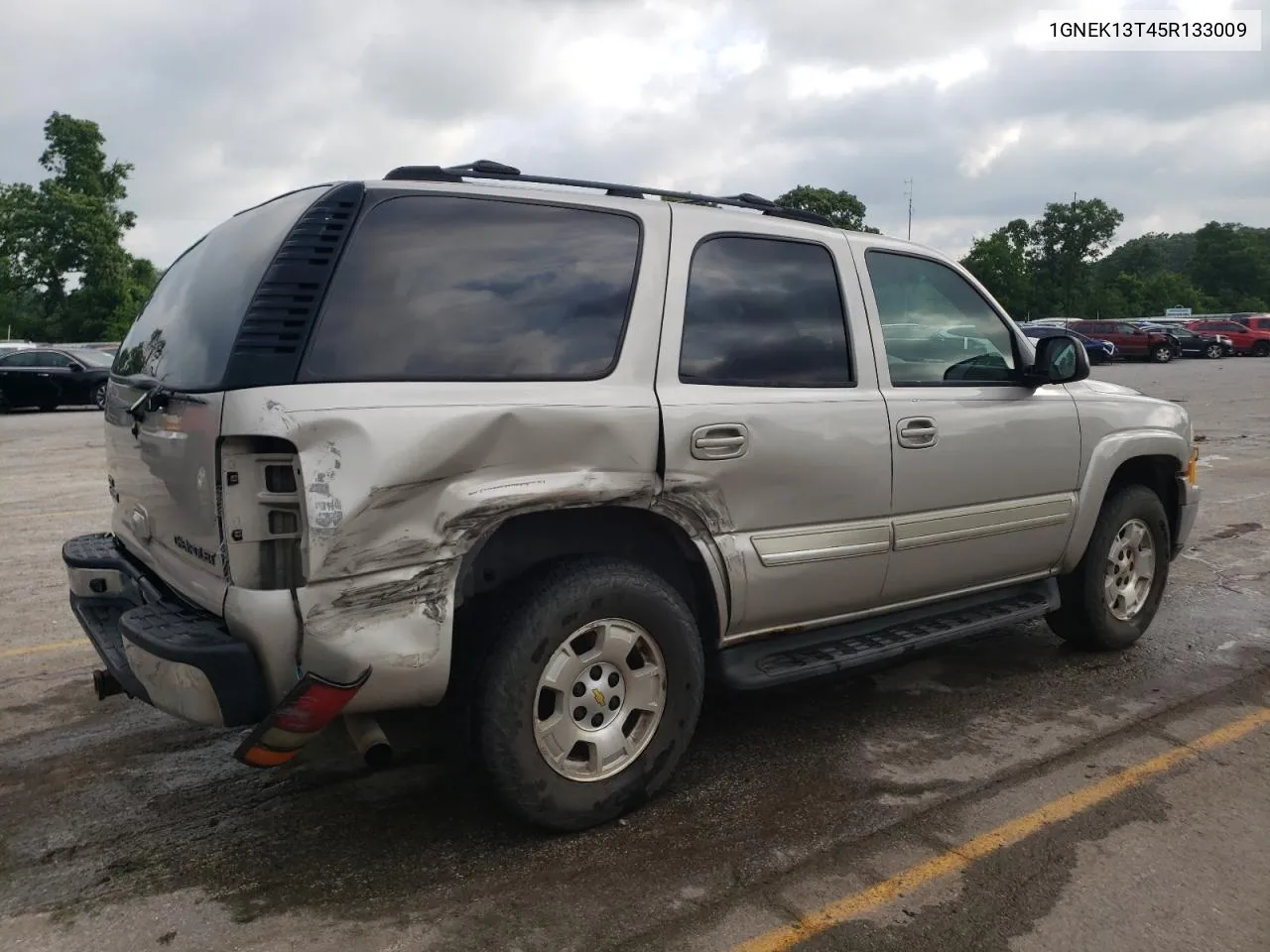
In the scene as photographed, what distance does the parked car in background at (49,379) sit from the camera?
68.7 ft

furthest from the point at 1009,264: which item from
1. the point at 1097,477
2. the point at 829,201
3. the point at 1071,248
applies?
the point at 1097,477

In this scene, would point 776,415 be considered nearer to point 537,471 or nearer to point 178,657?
point 537,471

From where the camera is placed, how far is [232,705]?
8.65 feet

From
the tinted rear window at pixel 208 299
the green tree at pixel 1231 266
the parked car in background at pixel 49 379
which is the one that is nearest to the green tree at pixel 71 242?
the parked car in background at pixel 49 379

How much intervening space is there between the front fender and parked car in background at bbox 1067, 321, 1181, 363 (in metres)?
36.3

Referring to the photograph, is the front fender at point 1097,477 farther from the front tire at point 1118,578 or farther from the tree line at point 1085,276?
the tree line at point 1085,276

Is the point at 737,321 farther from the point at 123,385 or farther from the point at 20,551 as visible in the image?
the point at 20,551

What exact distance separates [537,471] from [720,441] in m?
0.67

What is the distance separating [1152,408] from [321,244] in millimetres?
3997

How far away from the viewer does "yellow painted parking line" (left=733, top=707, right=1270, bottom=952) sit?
8.72 ft

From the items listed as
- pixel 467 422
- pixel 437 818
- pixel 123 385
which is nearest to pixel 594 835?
pixel 437 818

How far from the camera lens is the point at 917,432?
3.86m

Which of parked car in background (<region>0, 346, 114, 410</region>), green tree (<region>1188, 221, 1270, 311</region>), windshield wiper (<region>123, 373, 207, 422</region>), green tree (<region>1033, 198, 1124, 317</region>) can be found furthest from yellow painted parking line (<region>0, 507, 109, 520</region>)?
green tree (<region>1188, 221, 1270, 311</region>)

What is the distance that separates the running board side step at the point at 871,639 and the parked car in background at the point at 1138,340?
37.0 m
